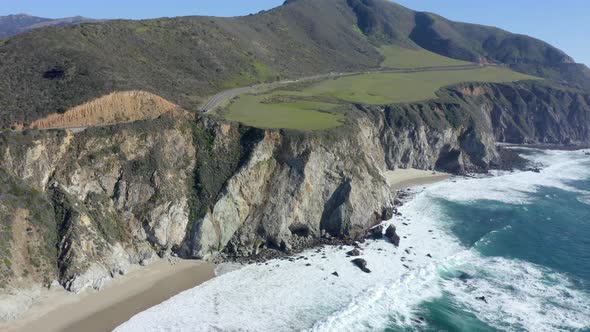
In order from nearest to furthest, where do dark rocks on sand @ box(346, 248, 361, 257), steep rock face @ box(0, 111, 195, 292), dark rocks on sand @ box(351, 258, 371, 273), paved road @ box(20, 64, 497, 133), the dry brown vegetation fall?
steep rock face @ box(0, 111, 195, 292), dark rocks on sand @ box(351, 258, 371, 273), the dry brown vegetation, dark rocks on sand @ box(346, 248, 361, 257), paved road @ box(20, 64, 497, 133)

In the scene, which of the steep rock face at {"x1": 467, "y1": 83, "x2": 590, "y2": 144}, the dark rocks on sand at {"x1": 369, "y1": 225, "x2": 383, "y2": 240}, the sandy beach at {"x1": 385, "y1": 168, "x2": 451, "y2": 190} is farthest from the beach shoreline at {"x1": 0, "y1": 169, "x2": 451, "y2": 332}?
the steep rock face at {"x1": 467, "y1": 83, "x2": 590, "y2": 144}

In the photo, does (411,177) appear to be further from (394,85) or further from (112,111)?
(112,111)

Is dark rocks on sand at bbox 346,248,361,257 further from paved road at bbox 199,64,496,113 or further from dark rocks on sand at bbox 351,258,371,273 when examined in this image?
paved road at bbox 199,64,496,113

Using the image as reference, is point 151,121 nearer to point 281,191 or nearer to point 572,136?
point 281,191

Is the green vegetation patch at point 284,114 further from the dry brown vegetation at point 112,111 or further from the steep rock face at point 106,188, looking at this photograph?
the steep rock face at point 106,188

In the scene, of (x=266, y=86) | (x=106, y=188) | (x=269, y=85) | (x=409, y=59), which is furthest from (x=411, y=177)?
(x=409, y=59)

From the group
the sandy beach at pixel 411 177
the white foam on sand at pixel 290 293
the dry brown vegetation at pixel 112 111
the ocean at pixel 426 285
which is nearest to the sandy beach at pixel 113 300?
the white foam on sand at pixel 290 293
